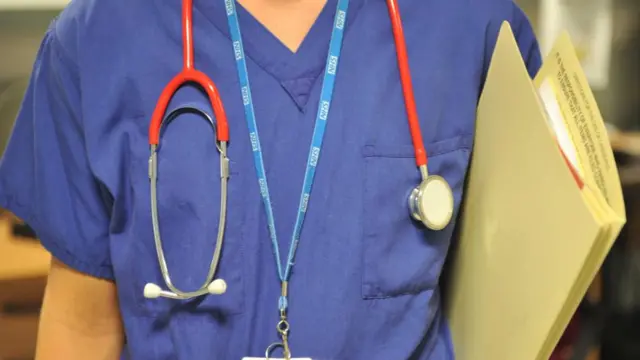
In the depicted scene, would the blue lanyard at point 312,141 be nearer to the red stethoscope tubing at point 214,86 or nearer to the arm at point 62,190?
the red stethoscope tubing at point 214,86

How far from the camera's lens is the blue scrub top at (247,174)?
0.69 meters

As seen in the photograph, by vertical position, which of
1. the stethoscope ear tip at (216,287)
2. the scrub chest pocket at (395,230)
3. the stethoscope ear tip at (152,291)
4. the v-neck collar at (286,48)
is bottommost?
the stethoscope ear tip at (152,291)

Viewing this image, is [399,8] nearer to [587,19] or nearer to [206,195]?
[206,195]

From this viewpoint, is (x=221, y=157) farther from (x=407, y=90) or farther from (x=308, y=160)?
(x=407, y=90)

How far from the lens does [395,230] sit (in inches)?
27.7

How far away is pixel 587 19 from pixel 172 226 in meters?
1.68

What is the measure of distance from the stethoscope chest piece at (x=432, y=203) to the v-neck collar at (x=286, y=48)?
15cm

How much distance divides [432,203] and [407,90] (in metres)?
0.12

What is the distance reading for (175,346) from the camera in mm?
694

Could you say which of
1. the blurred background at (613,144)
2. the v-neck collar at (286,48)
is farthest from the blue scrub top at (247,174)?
the blurred background at (613,144)

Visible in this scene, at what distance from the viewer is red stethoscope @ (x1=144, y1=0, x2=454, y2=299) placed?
0.67 m

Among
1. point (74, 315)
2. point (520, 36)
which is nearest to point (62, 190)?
point (74, 315)

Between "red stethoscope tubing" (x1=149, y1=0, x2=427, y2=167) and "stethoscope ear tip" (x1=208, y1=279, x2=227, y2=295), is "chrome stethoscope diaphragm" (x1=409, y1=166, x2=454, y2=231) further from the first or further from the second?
"stethoscope ear tip" (x1=208, y1=279, x2=227, y2=295)

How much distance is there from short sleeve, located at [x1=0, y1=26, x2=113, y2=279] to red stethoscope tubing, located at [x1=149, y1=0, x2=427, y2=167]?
0.31 feet
